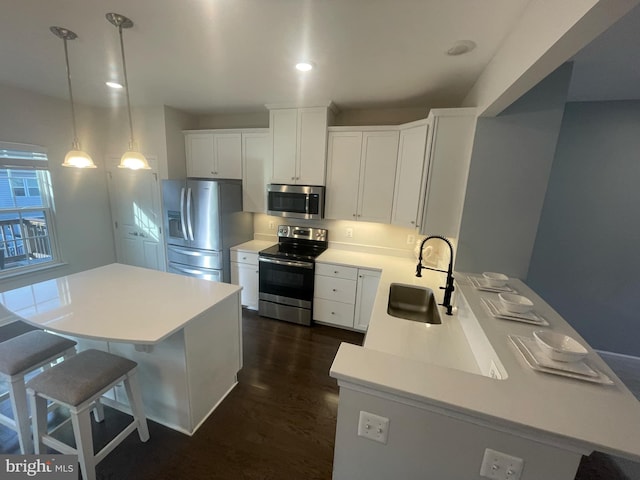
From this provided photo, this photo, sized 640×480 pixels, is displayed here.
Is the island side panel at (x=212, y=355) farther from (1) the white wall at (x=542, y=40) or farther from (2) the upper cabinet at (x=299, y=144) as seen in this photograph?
(1) the white wall at (x=542, y=40)

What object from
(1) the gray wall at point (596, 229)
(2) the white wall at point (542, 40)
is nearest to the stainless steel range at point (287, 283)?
(2) the white wall at point (542, 40)

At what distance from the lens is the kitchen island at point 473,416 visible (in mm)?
814

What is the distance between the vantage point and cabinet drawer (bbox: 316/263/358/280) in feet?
9.68

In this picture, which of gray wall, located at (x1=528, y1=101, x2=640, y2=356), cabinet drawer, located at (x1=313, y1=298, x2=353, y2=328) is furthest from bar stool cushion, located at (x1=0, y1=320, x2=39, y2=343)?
gray wall, located at (x1=528, y1=101, x2=640, y2=356)

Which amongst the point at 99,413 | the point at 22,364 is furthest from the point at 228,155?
the point at 99,413

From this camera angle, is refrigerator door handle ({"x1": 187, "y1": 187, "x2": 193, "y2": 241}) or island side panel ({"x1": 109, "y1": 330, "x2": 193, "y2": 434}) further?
refrigerator door handle ({"x1": 187, "y1": 187, "x2": 193, "y2": 241})

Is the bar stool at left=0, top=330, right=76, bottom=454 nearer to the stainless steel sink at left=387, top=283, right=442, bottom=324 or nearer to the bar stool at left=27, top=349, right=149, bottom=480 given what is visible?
the bar stool at left=27, top=349, right=149, bottom=480

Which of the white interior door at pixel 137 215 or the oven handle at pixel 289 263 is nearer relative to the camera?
the oven handle at pixel 289 263

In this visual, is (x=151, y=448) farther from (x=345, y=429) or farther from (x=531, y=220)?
(x=531, y=220)

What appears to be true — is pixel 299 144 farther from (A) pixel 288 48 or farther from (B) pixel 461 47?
(B) pixel 461 47

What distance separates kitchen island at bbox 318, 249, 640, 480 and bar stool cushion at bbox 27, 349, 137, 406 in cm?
129

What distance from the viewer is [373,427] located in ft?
3.28

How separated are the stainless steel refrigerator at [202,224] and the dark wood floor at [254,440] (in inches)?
59.0

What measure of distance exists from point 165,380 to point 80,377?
0.48m
